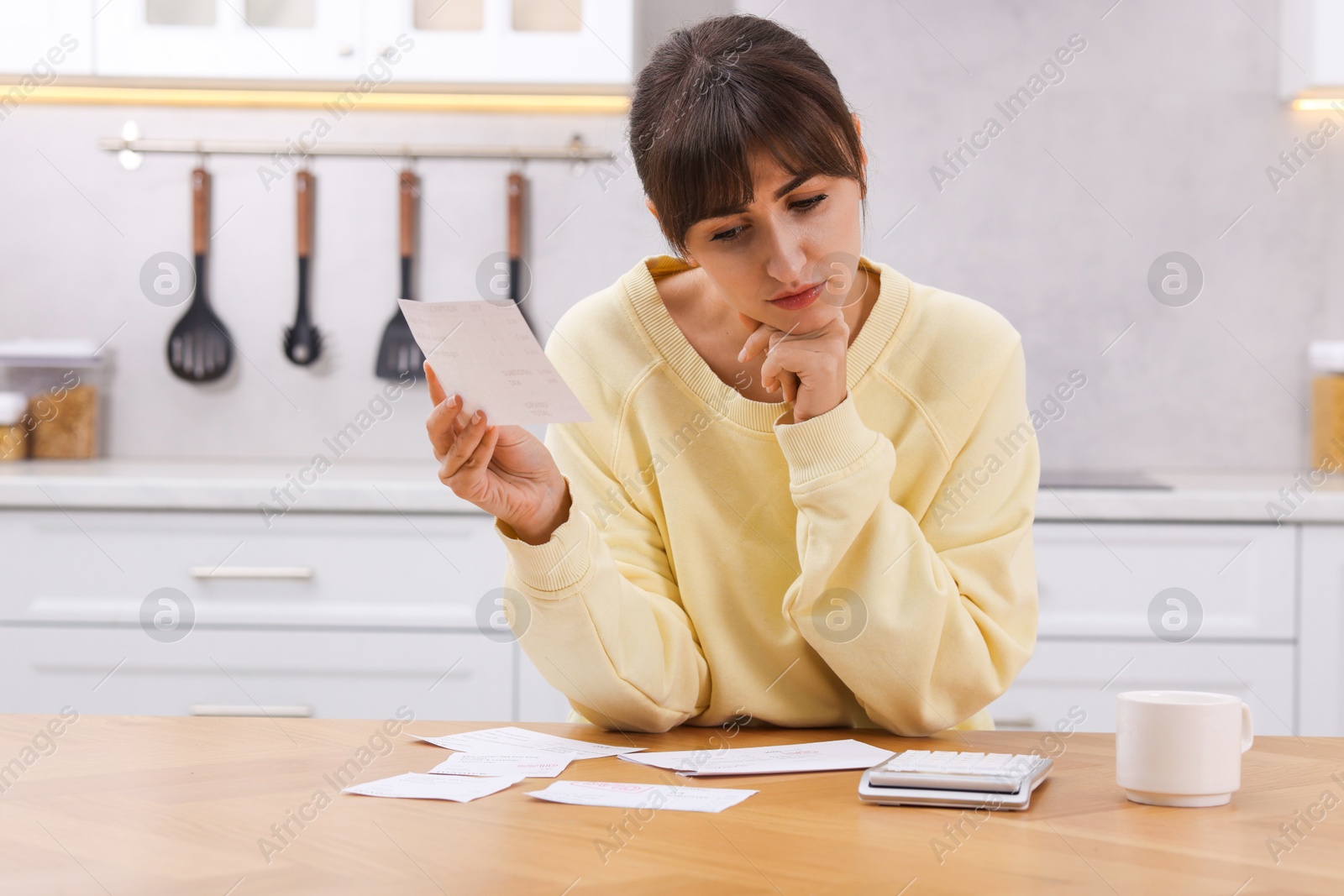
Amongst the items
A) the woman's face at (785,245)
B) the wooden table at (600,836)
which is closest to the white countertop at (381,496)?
the woman's face at (785,245)

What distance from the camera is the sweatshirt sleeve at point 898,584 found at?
1.05 metres

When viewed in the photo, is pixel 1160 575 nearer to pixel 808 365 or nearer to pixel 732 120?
pixel 808 365

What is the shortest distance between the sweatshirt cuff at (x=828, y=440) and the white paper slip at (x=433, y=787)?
1.21ft

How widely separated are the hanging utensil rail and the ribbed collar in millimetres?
1288

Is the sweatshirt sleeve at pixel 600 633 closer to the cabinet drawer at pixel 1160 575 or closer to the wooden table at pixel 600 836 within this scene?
the wooden table at pixel 600 836

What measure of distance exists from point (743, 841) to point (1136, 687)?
54.9 inches

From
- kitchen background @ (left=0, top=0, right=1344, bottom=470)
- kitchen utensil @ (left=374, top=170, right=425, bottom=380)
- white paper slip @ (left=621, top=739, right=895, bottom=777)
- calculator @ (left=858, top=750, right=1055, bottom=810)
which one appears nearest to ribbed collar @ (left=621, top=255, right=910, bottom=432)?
white paper slip @ (left=621, top=739, right=895, bottom=777)

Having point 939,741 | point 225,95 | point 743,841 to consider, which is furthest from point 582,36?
point 743,841

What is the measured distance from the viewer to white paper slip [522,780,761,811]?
2.61 feet

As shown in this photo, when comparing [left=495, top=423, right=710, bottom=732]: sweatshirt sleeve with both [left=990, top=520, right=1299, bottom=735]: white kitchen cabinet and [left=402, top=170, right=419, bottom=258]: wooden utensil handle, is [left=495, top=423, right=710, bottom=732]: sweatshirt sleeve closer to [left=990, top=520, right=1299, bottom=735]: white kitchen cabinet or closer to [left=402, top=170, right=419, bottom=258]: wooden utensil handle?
[left=990, top=520, right=1299, bottom=735]: white kitchen cabinet

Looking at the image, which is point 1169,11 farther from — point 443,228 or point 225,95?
point 225,95

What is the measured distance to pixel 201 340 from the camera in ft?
8.31

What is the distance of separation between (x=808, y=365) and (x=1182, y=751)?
418mm

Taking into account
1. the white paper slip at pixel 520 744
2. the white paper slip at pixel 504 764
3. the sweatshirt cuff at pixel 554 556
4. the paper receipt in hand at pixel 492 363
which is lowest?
the white paper slip at pixel 520 744
